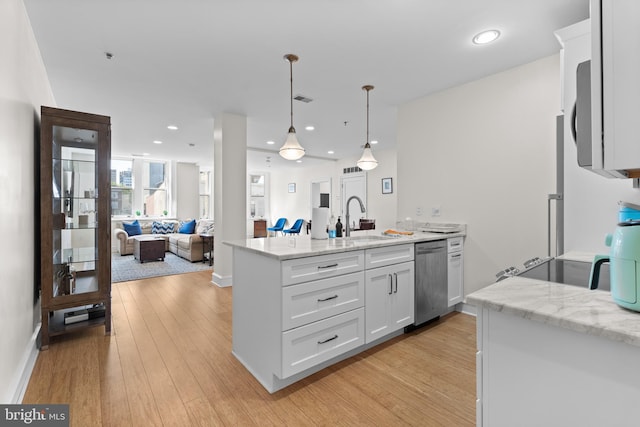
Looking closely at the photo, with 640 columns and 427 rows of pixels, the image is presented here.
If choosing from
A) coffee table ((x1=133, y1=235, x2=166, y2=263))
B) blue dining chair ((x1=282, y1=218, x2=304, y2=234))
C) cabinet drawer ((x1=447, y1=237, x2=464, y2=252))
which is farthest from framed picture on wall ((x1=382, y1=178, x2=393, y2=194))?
coffee table ((x1=133, y1=235, x2=166, y2=263))

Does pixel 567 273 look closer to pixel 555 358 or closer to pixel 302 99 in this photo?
pixel 555 358

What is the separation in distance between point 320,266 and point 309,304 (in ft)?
0.84

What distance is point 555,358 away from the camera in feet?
2.67

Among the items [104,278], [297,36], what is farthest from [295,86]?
[104,278]

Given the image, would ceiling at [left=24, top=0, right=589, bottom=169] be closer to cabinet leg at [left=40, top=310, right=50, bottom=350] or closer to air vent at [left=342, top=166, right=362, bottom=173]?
cabinet leg at [left=40, top=310, right=50, bottom=350]

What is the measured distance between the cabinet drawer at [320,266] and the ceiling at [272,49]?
1.75 m

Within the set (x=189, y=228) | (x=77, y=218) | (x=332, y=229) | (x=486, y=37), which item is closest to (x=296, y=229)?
(x=189, y=228)

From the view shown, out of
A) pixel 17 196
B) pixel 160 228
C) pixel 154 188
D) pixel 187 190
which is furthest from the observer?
pixel 187 190

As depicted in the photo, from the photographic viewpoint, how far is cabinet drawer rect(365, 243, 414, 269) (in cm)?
230

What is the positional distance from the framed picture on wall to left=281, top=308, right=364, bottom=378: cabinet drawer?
561 centimetres

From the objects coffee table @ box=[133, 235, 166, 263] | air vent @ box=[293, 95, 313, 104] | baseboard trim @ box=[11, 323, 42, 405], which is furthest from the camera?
coffee table @ box=[133, 235, 166, 263]

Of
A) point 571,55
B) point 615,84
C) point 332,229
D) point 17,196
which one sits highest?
point 571,55

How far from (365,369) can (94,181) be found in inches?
113

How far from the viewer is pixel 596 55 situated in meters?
0.75
